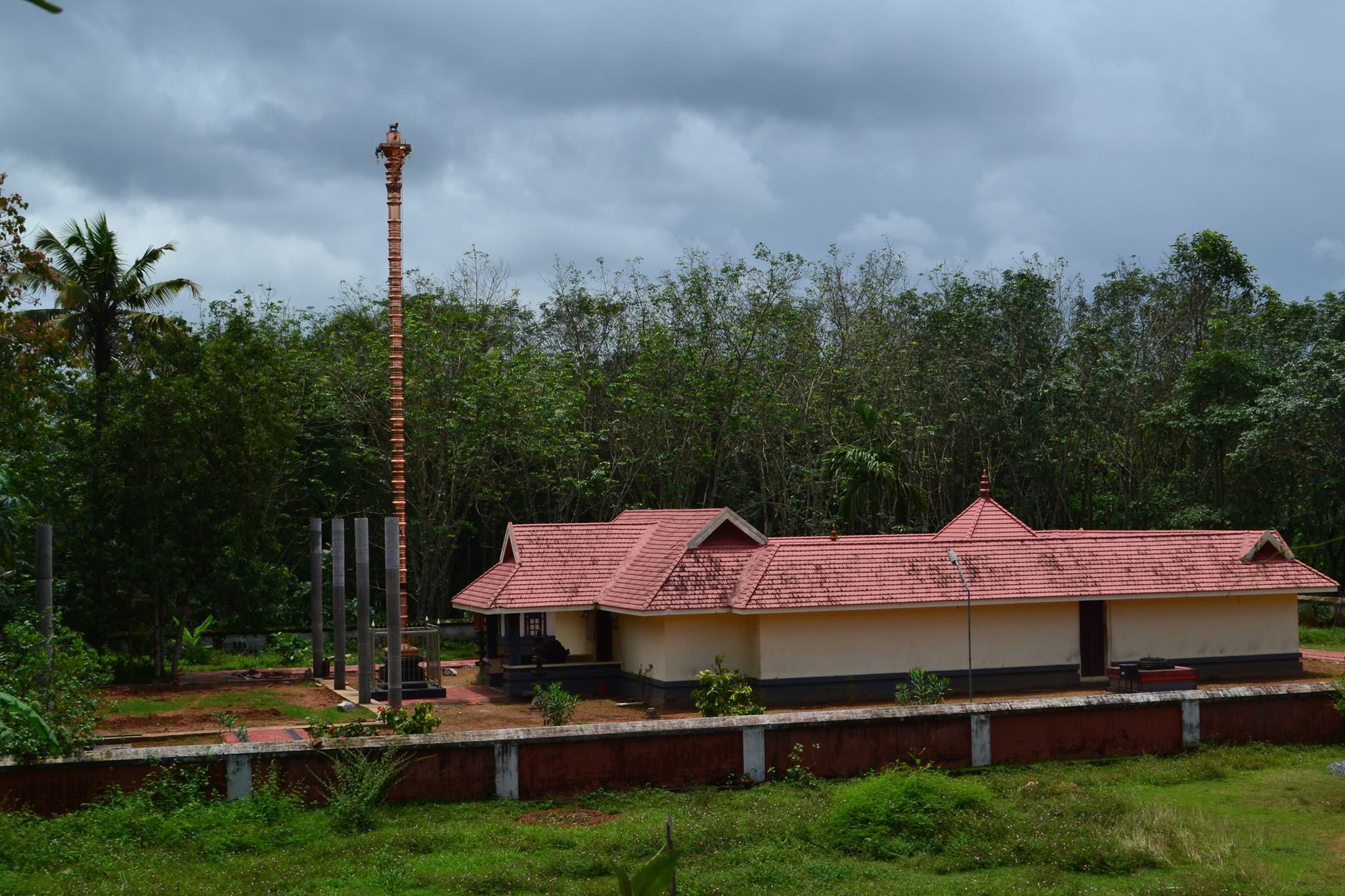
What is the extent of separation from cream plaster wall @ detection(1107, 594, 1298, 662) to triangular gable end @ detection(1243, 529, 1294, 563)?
2.67ft

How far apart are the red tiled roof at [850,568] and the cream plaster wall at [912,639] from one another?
0.59 metres

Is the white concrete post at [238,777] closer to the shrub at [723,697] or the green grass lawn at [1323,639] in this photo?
the shrub at [723,697]

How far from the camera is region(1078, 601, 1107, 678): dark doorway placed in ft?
84.7

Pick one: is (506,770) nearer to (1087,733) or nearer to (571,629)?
(1087,733)

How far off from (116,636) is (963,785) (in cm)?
2504

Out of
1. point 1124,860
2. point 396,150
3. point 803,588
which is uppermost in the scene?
point 396,150

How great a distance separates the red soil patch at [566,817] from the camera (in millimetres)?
14750

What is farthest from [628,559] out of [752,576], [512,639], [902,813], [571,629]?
[902,813]

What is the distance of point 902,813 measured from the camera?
13859 mm

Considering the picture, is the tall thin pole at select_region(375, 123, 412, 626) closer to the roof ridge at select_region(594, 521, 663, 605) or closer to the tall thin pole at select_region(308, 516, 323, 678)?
the tall thin pole at select_region(308, 516, 323, 678)

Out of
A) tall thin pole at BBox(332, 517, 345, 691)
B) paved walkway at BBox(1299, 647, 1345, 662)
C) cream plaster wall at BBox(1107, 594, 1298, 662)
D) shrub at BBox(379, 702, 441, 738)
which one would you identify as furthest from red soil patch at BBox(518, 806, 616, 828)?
paved walkway at BBox(1299, 647, 1345, 662)

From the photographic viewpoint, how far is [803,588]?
23453 mm

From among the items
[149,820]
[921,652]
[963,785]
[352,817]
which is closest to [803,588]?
[921,652]

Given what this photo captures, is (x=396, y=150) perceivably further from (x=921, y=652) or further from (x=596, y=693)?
(x=921, y=652)
